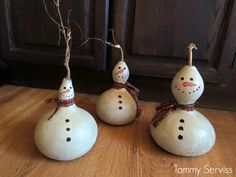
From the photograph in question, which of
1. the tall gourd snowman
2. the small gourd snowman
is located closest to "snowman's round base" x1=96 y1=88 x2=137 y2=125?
the small gourd snowman

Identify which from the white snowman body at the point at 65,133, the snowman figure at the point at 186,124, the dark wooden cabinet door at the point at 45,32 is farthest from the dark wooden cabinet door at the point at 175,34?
the white snowman body at the point at 65,133

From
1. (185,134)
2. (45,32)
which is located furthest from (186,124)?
(45,32)

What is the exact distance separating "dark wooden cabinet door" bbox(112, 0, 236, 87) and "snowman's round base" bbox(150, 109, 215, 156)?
20cm

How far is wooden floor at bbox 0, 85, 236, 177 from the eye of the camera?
46 cm

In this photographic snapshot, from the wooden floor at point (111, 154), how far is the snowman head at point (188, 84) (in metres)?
0.15

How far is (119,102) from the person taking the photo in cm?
58

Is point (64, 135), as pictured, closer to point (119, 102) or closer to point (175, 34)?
point (119, 102)

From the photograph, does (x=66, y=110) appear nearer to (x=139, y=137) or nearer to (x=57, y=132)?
(x=57, y=132)

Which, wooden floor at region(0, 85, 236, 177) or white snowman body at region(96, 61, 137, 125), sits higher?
white snowman body at region(96, 61, 137, 125)

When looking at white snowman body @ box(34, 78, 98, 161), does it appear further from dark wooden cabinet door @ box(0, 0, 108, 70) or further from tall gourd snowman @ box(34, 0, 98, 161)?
dark wooden cabinet door @ box(0, 0, 108, 70)

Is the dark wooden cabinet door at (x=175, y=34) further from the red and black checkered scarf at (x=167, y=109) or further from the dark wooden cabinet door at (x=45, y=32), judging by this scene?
the red and black checkered scarf at (x=167, y=109)

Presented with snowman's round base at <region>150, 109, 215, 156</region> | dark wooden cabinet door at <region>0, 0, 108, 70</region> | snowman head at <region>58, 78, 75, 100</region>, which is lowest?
snowman's round base at <region>150, 109, 215, 156</region>

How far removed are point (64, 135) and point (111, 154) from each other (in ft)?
0.41

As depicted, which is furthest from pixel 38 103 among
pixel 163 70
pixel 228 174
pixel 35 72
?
pixel 228 174
